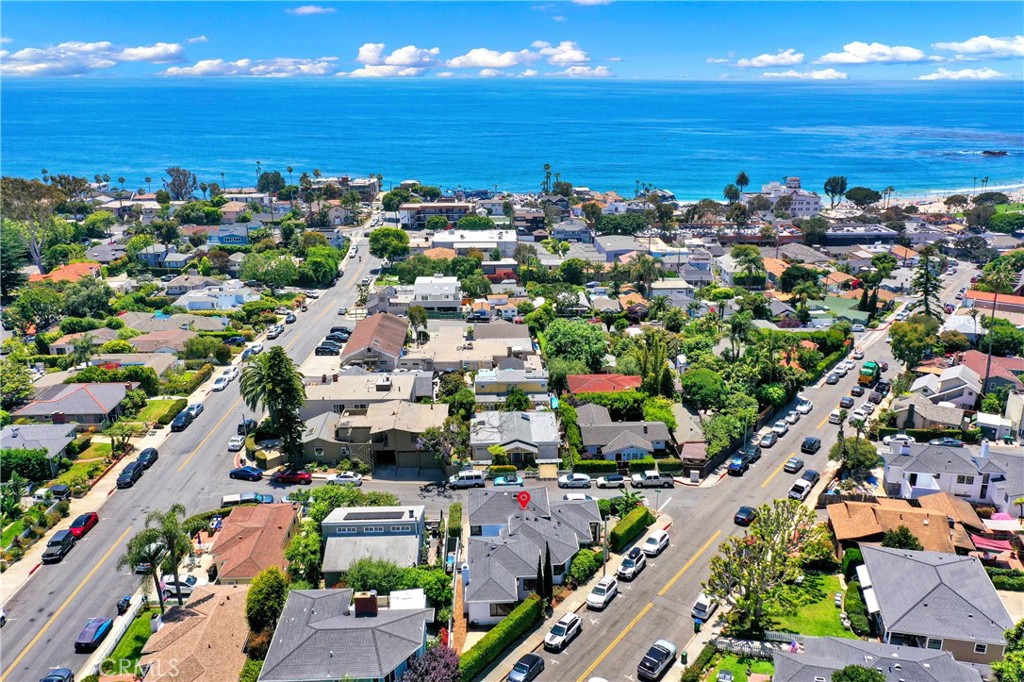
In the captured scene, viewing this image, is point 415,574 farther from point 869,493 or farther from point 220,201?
point 220,201

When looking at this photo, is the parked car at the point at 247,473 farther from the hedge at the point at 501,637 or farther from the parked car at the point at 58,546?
the hedge at the point at 501,637

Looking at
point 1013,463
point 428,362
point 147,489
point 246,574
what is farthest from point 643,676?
point 428,362

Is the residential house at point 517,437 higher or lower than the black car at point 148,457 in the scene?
higher

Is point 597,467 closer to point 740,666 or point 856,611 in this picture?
point 856,611

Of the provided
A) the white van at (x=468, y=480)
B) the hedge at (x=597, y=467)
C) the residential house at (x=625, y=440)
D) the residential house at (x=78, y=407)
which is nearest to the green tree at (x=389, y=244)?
the residential house at (x=78, y=407)

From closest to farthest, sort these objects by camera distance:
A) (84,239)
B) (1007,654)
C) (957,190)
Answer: (1007,654)
(84,239)
(957,190)

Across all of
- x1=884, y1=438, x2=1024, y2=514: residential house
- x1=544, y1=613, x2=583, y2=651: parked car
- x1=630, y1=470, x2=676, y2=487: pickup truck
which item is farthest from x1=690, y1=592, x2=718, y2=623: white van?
x1=884, y1=438, x2=1024, y2=514: residential house
